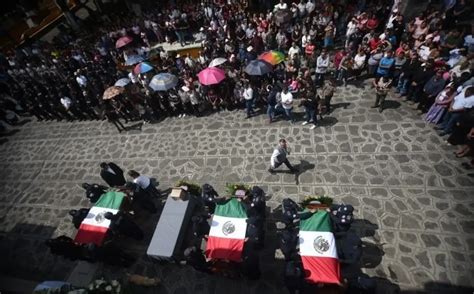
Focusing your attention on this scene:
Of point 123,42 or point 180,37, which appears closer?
point 123,42

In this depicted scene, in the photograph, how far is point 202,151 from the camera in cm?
1255

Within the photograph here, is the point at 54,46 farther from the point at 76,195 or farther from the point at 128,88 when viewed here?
the point at 76,195

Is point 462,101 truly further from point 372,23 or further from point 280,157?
point 372,23

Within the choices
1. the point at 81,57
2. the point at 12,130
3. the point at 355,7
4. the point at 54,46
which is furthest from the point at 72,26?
the point at 355,7

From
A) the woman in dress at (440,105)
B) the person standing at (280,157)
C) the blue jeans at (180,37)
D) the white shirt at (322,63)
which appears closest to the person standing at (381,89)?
the woman in dress at (440,105)

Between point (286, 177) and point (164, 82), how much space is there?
751cm

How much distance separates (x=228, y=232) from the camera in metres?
8.17

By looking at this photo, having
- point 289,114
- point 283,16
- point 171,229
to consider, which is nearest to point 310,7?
point 283,16

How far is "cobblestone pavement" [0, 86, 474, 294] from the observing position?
8078 mm

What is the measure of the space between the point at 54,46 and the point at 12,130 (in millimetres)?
8072

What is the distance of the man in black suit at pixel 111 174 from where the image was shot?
1052cm

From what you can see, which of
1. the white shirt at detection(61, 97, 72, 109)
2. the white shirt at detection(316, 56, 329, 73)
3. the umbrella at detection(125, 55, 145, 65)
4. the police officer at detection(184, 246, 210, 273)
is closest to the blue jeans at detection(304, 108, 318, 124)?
the white shirt at detection(316, 56, 329, 73)

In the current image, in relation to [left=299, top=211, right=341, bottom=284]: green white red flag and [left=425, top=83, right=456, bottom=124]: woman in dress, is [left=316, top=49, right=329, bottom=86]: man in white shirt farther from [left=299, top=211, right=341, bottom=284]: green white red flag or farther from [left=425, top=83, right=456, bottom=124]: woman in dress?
[left=299, top=211, right=341, bottom=284]: green white red flag

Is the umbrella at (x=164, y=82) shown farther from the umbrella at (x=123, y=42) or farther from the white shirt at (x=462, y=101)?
the white shirt at (x=462, y=101)
